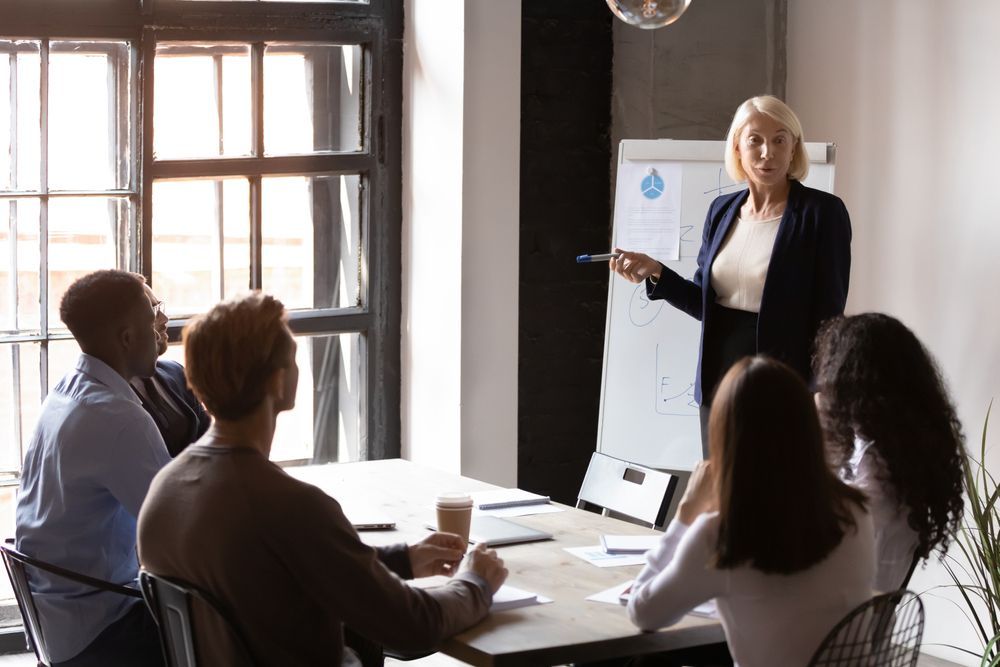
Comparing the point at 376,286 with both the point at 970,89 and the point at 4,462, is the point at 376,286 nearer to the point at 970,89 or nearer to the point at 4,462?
the point at 4,462

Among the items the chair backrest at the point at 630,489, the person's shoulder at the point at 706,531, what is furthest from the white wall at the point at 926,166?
the person's shoulder at the point at 706,531

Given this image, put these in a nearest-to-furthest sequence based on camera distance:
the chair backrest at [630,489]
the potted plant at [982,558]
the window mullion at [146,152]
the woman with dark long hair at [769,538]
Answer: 1. the woman with dark long hair at [769,538]
2. the chair backrest at [630,489]
3. the potted plant at [982,558]
4. the window mullion at [146,152]

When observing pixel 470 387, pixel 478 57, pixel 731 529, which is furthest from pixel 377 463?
pixel 731 529

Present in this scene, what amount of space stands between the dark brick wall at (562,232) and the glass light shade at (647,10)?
146 centimetres

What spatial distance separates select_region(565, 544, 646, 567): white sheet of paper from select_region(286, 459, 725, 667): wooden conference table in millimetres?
24

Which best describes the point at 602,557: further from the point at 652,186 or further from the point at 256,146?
the point at 256,146

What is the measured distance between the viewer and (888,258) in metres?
4.05

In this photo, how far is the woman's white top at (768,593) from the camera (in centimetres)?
180

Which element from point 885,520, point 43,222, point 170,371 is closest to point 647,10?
point 885,520

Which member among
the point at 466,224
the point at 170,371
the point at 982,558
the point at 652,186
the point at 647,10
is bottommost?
the point at 982,558

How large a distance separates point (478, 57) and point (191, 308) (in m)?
1.27

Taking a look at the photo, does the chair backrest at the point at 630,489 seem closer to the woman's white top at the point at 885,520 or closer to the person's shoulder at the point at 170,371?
the woman's white top at the point at 885,520

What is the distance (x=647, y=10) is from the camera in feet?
9.02

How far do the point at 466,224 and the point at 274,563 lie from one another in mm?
2325
